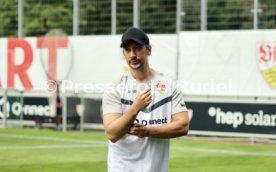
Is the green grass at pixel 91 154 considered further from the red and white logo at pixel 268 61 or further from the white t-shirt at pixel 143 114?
the white t-shirt at pixel 143 114

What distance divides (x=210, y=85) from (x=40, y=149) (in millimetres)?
5736

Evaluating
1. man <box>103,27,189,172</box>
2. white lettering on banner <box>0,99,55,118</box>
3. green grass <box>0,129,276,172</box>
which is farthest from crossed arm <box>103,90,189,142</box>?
white lettering on banner <box>0,99,55,118</box>

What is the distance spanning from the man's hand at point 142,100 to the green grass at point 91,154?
29.4 ft

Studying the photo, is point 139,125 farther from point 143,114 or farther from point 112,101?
point 112,101

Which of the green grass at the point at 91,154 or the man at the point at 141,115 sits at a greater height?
the man at the point at 141,115

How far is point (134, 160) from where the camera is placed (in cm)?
562

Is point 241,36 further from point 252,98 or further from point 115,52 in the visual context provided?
point 115,52

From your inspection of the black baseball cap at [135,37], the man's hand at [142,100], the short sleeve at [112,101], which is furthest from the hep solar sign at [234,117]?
the man's hand at [142,100]

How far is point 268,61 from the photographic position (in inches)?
808

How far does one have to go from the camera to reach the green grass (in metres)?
14.6

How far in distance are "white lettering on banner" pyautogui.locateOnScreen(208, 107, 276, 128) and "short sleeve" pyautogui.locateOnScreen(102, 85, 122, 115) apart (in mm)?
15058

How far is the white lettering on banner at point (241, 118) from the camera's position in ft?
66.5

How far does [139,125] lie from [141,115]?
0.23 metres

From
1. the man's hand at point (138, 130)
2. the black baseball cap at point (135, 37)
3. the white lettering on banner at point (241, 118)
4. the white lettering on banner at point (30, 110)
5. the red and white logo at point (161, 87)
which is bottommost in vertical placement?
the white lettering on banner at point (30, 110)
